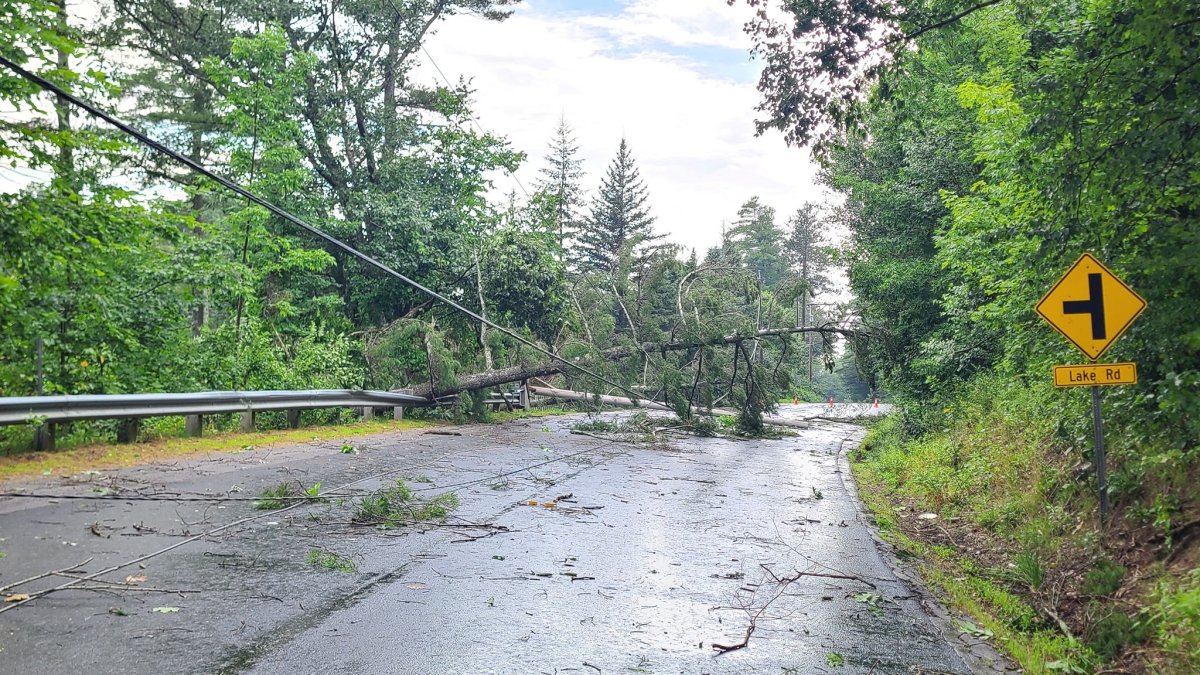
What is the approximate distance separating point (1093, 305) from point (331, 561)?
21.6ft

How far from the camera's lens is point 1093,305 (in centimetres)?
656

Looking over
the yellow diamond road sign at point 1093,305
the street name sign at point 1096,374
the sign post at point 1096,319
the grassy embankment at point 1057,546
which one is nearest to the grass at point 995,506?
the grassy embankment at point 1057,546

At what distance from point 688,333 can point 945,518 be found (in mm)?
10122

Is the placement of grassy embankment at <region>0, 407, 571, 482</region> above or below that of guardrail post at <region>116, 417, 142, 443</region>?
below

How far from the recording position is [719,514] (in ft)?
29.0

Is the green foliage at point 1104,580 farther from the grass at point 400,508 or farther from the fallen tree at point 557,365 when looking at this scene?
the fallen tree at point 557,365

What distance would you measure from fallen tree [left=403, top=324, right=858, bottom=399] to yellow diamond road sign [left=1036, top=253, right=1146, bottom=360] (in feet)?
40.1

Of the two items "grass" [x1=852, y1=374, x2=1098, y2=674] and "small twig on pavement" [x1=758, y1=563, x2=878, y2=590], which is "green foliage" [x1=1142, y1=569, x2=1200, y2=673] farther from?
"small twig on pavement" [x1=758, y1=563, x2=878, y2=590]

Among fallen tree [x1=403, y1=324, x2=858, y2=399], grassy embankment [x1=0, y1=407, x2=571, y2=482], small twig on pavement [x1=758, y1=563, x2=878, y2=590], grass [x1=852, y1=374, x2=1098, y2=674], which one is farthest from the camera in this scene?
fallen tree [x1=403, y1=324, x2=858, y2=399]

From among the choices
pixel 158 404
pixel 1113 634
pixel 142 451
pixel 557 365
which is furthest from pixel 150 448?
pixel 1113 634

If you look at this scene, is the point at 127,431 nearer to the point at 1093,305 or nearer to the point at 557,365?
the point at 557,365

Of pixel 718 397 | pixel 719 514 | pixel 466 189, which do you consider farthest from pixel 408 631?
pixel 466 189

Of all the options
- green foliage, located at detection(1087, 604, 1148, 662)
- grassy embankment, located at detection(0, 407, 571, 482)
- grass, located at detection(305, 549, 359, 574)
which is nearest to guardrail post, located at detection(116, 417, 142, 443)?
grassy embankment, located at detection(0, 407, 571, 482)

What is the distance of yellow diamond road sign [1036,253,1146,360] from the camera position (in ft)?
21.2
